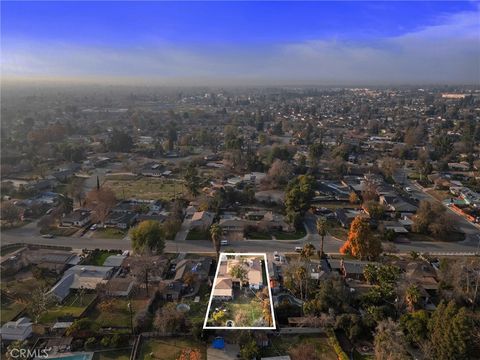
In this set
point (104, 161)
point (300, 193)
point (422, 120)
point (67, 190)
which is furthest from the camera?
point (422, 120)

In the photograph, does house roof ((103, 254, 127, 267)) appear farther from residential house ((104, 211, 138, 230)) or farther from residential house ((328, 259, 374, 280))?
residential house ((328, 259, 374, 280))

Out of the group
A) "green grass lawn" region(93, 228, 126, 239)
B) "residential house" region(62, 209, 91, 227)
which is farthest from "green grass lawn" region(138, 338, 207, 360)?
"residential house" region(62, 209, 91, 227)

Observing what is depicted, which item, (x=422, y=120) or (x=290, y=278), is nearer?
(x=290, y=278)

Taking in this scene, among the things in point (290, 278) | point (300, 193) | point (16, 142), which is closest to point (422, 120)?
point (300, 193)

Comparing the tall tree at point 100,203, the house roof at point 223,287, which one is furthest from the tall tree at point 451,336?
the tall tree at point 100,203

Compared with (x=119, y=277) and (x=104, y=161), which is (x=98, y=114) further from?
(x=119, y=277)

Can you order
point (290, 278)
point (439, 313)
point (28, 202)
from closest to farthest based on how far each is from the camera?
point (439, 313) → point (290, 278) → point (28, 202)
